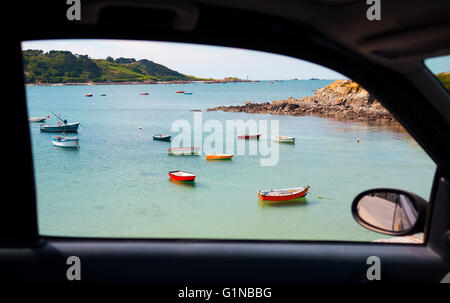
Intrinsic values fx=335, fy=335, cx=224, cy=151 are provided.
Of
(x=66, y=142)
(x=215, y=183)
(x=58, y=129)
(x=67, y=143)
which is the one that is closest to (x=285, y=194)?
(x=215, y=183)

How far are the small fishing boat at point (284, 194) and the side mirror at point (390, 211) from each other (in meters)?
18.3

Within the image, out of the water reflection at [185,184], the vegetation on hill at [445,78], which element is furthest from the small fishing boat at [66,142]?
the vegetation on hill at [445,78]

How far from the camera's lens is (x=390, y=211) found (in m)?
1.63

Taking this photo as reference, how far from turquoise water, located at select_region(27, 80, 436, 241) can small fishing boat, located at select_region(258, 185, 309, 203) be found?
4.15 feet

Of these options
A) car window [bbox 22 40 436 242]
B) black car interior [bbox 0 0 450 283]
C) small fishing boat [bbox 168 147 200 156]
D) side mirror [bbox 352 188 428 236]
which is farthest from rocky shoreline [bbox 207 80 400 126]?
black car interior [bbox 0 0 450 283]

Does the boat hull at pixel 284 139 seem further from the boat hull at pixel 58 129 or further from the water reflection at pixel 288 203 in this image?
the boat hull at pixel 58 129

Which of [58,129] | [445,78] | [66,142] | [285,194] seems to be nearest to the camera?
[445,78]

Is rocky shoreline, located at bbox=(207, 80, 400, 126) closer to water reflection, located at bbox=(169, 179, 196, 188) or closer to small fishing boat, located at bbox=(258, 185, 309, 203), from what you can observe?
small fishing boat, located at bbox=(258, 185, 309, 203)

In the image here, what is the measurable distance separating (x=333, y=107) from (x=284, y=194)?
29.7 m

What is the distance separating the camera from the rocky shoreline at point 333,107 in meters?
41.5

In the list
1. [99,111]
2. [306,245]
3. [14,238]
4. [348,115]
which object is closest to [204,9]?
[306,245]

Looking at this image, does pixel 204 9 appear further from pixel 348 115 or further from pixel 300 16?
pixel 348 115

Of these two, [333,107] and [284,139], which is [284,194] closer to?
[284,139]

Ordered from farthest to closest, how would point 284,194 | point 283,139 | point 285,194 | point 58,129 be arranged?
point 58,129 < point 283,139 < point 284,194 < point 285,194
